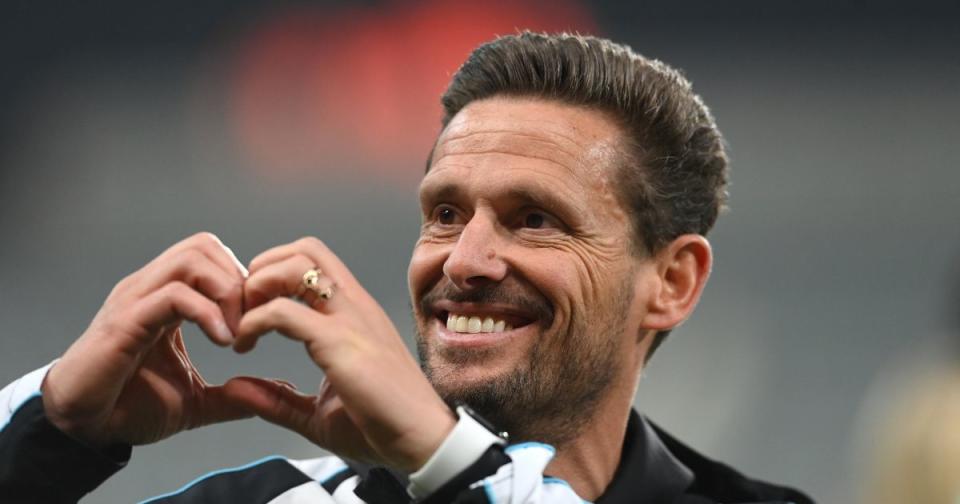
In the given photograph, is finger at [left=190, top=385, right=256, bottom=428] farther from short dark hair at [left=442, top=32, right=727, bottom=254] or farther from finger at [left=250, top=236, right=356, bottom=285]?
short dark hair at [left=442, top=32, right=727, bottom=254]

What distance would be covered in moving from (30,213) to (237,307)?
12.6ft

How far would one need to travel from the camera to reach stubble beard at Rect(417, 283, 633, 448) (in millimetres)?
2080

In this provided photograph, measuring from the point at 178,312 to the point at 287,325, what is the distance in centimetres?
16

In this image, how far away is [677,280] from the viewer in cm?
239

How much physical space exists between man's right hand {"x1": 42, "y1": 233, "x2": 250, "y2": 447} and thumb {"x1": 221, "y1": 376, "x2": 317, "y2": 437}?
24 millimetres

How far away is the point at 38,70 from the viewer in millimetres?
5238

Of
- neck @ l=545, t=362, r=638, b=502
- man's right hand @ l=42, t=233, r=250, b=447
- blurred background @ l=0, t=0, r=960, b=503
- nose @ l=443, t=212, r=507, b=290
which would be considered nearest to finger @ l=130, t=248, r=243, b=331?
man's right hand @ l=42, t=233, r=250, b=447

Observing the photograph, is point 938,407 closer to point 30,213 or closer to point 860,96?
point 860,96

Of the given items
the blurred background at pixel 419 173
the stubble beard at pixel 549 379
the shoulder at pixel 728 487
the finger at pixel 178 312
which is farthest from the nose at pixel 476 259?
the blurred background at pixel 419 173

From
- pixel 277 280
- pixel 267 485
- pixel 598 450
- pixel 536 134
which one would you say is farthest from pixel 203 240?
pixel 598 450

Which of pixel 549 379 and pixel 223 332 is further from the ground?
pixel 223 332

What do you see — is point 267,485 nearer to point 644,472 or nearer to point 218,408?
point 218,408

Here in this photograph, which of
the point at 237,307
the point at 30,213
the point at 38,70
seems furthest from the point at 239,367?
the point at 237,307

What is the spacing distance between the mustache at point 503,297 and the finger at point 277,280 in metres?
0.49
